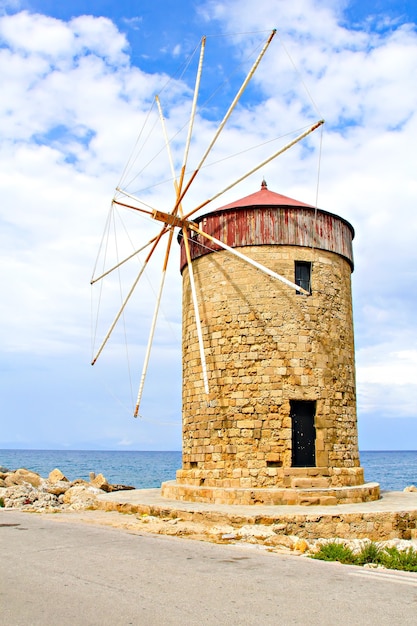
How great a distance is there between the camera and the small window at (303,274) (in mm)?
14008

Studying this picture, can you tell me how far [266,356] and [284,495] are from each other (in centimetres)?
297

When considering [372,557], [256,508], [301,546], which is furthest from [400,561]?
[256,508]

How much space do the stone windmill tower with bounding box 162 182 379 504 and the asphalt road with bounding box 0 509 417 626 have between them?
172 inches

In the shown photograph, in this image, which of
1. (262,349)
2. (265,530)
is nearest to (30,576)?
(265,530)

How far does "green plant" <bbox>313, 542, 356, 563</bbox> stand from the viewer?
25.6 feet

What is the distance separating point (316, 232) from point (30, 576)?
10.1 m

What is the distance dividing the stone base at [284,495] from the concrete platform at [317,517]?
0.24 meters

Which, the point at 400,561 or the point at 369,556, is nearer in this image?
the point at 400,561

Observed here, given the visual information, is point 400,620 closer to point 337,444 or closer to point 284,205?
point 337,444

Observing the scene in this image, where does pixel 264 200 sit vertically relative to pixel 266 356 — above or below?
above

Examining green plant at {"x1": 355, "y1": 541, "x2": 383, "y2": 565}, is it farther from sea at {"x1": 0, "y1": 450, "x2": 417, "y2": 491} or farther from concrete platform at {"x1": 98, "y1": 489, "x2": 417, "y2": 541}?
sea at {"x1": 0, "y1": 450, "x2": 417, "y2": 491}

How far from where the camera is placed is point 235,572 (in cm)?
677

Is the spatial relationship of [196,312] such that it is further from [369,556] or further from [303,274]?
[369,556]

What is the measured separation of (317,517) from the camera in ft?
33.7
